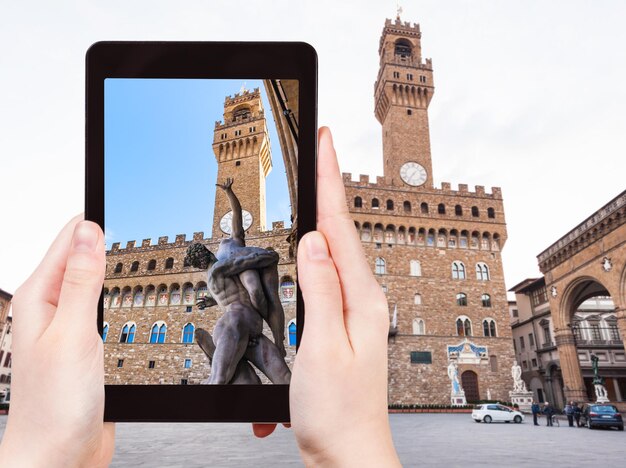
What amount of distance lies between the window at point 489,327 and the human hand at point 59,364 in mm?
33141

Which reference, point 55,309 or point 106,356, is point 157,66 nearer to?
point 55,309

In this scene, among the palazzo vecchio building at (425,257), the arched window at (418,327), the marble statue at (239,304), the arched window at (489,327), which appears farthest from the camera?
the arched window at (489,327)

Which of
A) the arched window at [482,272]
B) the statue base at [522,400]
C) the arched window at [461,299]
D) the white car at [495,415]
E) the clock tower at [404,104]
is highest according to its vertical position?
the clock tower at [404,104]

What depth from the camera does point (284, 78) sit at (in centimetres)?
168

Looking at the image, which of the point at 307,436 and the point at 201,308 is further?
the point at 201,308

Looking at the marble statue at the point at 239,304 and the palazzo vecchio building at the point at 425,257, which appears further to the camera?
the palazzo vecchio building at the point at 425,257

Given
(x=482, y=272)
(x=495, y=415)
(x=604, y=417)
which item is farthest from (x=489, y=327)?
(x=604, y=417)

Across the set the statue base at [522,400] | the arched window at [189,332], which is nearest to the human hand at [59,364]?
the arched window at [189,332]

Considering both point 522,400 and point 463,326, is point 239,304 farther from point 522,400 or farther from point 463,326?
point 463,326

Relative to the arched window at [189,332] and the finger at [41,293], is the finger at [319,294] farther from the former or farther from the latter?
the finger at [41,293]

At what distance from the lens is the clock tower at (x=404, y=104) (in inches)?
1378

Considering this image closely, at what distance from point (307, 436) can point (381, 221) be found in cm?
3174

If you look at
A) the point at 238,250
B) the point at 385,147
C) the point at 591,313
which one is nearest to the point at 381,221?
the point at 385,147

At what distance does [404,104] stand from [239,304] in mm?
37704
